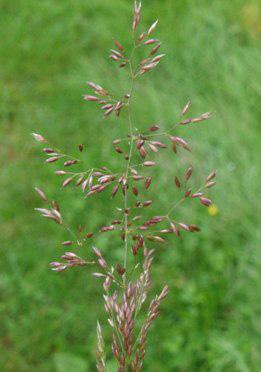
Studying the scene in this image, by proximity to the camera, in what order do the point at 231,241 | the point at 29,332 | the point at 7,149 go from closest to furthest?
the point at 29,332
the point at 231,241
the point at 7,149

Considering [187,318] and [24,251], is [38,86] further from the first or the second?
[187,318]

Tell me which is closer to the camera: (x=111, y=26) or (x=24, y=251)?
(x=24, y=251)

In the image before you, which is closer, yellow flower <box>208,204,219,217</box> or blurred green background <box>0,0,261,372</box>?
blurred green background <box>0,0,261,372</box>

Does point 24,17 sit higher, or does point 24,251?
point 24,17

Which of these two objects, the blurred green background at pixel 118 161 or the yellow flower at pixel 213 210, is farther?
the yellow flower at pixel 213 210

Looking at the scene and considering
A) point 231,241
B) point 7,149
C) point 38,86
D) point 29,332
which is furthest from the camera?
point 38,86

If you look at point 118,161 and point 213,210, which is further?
point 118,161

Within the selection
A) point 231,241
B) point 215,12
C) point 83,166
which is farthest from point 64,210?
point 215,12

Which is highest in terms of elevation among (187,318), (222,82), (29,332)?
(222,82)
